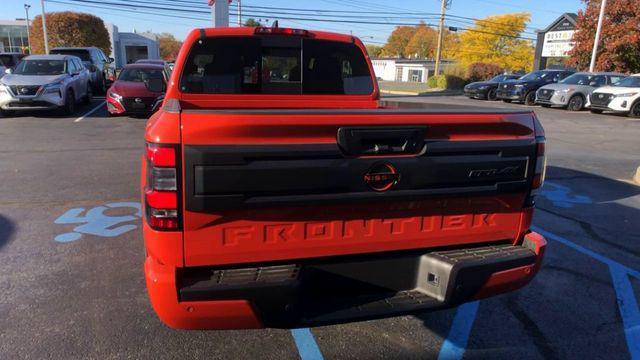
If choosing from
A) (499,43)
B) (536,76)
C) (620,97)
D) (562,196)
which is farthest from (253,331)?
(499,43)

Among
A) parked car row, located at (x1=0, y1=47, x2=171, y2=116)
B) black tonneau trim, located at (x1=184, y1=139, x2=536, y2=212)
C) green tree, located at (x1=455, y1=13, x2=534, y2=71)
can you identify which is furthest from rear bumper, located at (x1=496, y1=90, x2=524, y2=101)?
green tree, located at (x1=455, y1=13, x2=534, y2=71)

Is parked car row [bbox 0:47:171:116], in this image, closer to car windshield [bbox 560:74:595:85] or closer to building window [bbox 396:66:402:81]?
car windshield [bbox 560:74:595:85]

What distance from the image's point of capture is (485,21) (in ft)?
233

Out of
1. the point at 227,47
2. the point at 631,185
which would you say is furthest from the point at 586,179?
the point at 227,47

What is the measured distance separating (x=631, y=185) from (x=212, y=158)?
7.79 meters

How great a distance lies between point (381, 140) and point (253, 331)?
165 centimetres

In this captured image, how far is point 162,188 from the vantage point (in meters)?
2.12

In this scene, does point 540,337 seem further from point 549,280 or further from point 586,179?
point 586,179

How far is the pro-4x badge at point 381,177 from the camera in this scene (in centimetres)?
231

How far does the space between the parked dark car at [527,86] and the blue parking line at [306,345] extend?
21800 mm

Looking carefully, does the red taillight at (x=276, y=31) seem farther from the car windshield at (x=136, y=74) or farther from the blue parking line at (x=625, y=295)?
the car windshield at (x=136, y=74)

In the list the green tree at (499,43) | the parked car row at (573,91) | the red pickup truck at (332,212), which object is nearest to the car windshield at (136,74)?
the red pickup truck at (332,212)

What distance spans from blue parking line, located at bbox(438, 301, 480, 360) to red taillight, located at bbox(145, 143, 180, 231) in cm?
188

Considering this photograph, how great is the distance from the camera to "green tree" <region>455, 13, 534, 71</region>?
71.4 metres
